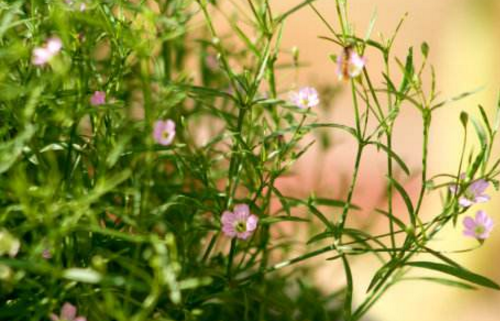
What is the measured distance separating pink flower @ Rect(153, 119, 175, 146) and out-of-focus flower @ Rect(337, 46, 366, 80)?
121mm

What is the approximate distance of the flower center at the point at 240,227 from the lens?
0.59 meters

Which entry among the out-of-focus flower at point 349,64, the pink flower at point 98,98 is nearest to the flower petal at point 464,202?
the out-of-focus flower at point 349,64

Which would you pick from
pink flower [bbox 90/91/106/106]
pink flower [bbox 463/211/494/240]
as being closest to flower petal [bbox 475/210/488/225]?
pink flower [bbox 463/211/494/240]

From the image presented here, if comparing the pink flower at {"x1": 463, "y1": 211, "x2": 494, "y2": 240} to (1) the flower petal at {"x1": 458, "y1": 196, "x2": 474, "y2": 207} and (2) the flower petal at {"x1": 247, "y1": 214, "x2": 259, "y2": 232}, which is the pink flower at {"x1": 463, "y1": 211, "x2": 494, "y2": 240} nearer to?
(1) the flower petal at {"x1": 458, "y1": 196, "x2": 474, "y2": 207}

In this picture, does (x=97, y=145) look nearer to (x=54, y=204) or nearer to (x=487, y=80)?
(x=54, y=204)

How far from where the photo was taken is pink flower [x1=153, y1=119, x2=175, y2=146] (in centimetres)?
54

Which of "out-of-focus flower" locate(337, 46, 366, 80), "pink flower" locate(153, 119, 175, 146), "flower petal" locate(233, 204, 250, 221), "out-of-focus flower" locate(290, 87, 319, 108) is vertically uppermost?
"out-of-focus flower" locate(337, 46, 366, 80)

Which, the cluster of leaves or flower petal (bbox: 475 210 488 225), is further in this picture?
flower petal (bbox: 475 210 488 225)

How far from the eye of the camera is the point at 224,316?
747mm

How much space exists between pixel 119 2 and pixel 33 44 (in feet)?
0.22

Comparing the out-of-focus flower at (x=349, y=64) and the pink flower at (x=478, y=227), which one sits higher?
the out-of-focus flower at (x=349, y=64)

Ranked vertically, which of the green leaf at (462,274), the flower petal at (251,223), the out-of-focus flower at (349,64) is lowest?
the green leaf at (462,274)

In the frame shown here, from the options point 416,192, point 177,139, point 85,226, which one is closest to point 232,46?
point 177,139

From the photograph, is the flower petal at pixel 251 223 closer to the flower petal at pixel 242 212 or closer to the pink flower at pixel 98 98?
the flower petal at pixel 242 212
